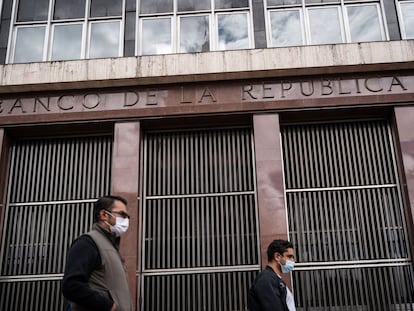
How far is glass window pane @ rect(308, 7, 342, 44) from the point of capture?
1098cm

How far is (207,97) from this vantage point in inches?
410

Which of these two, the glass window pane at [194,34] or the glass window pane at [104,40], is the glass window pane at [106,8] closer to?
the glass window pane at [104,40]

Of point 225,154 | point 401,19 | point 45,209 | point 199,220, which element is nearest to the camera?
point 199,220

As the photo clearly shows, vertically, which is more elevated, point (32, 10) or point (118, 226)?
point (32, 10)

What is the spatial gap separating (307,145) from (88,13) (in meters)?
5.88

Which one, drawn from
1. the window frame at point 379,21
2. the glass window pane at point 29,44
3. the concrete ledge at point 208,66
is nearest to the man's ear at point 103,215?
the concrete ledge at point 208,66

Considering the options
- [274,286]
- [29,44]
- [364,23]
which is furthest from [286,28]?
[274,286]

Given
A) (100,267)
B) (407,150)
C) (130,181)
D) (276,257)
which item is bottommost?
(100,267)

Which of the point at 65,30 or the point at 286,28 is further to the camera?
the point at 65,30

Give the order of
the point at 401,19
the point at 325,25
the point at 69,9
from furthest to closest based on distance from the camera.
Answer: the point at 69,9 → the point at 325,25 → the point at 401,19

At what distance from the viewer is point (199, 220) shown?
1006cm

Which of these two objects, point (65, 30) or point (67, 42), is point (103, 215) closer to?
point (67, 42)

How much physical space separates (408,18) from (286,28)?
2.64 metres

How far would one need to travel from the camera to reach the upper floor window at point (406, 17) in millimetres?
10703
